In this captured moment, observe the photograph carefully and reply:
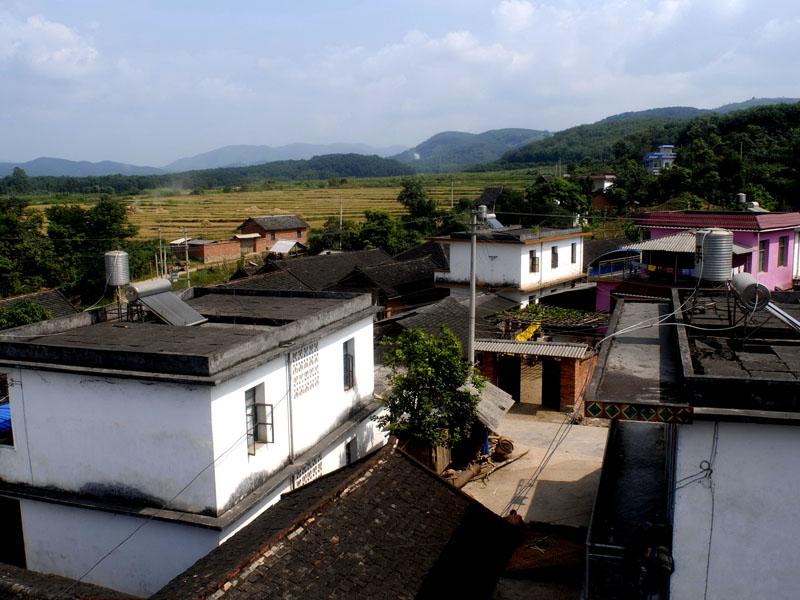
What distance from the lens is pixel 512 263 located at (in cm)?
3136

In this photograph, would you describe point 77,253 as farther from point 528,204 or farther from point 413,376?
point 413,376

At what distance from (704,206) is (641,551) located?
41309mm

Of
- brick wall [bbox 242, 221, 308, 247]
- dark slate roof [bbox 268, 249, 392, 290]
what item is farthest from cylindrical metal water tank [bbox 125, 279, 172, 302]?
brick wall [bbox 242, 221, 308, 247]

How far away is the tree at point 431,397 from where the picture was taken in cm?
1418

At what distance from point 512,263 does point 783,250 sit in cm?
1052

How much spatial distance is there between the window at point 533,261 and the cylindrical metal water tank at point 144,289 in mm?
20560

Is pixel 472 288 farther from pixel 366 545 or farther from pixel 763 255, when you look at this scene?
pixel 763 255

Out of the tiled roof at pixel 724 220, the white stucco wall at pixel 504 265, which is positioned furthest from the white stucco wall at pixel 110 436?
the white stucco wall at pixel 504 265

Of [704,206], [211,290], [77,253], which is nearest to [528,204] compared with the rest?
[704,206]

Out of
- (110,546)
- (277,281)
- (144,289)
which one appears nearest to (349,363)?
(144,289)

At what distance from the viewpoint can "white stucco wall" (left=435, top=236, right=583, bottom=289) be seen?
31.3m

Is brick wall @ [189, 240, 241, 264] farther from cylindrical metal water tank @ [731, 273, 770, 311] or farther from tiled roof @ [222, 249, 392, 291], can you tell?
cylindrical metal water tank @ [731, 273, 770, 311]

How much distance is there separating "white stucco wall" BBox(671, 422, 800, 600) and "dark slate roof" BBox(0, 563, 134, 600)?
6.25 metres

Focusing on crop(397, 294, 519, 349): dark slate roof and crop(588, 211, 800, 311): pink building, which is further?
crop(588, 211, 800, 311): pink building
